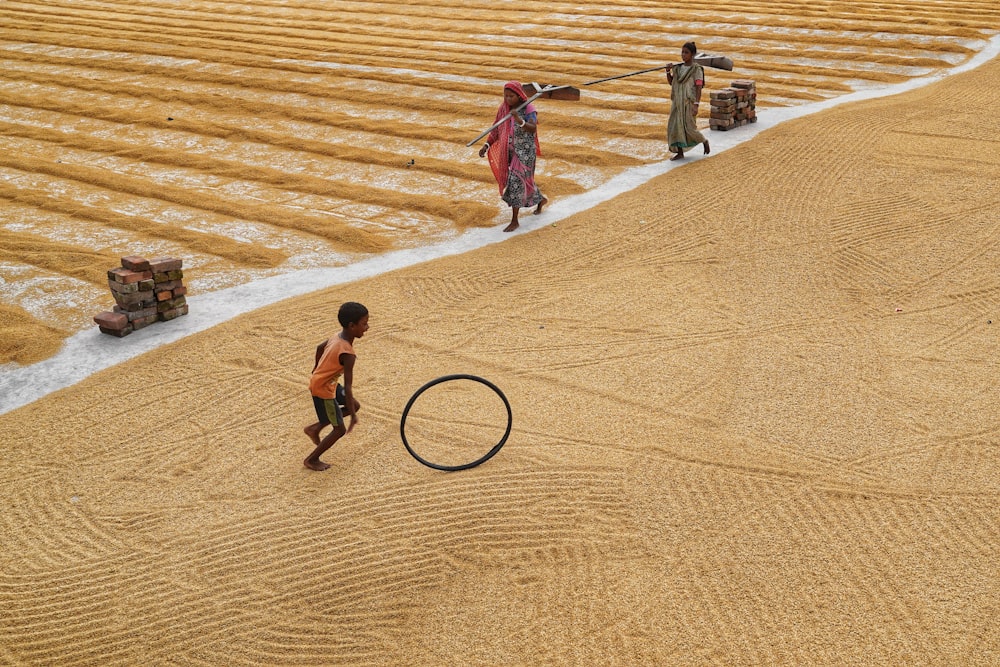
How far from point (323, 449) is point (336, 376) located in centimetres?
52

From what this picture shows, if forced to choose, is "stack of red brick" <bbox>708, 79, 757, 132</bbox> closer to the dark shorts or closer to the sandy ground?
the sandy ground

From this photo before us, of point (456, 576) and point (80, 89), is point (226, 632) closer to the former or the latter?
point (456, 576)

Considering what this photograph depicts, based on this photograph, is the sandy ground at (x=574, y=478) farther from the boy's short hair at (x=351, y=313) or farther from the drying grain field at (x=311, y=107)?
the drying grain field at (x=311, y=107)

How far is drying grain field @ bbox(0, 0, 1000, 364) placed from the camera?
1027cm

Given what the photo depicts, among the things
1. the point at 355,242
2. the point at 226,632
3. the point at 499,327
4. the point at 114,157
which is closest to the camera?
the point at 226,632

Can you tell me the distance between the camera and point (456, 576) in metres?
5.07

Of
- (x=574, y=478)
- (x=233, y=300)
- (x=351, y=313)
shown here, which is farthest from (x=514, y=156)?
(x=574, y=478)

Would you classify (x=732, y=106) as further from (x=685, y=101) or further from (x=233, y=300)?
(x=233, y=300)

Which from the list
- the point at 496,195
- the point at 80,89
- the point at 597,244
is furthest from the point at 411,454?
the point at 80,89

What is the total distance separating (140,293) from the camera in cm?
816

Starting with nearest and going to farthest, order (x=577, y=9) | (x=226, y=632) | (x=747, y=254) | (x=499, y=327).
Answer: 1. (x=226, y=632)
2. (x=499, y=327)
3. (x=747, y=254)
4. (x=577, y=9)

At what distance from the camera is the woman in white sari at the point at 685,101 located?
1139 centimetres

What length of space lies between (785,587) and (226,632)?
9.81 feet

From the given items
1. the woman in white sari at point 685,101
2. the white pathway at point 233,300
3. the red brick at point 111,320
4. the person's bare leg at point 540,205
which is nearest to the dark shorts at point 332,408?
the white pathway at point 233,300
